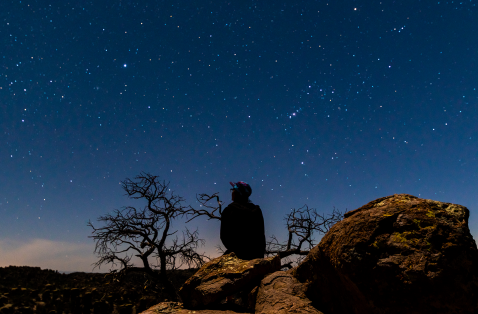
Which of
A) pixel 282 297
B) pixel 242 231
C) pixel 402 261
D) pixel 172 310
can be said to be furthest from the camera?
pixel 242 231

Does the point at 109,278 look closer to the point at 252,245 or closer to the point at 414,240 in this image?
the point at 252,245

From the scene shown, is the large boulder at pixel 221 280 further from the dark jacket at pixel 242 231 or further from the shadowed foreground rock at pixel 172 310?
the dark jacket at pixel 242 231

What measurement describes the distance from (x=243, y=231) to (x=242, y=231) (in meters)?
0.03

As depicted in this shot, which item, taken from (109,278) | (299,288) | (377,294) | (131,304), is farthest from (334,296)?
(131,304)

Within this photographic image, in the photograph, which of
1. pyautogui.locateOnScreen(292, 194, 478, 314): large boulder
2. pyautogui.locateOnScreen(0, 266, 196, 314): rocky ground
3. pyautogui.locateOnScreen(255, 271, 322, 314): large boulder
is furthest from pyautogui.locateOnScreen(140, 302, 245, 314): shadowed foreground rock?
pyautogui.locateOnScreen(0, 266, 196, 314): rocky ground

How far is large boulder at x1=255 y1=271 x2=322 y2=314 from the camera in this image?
333 cm

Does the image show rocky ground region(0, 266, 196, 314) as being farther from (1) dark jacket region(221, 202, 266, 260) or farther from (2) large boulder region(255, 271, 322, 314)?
(2) large boulder region(255, 271, 322, 314)

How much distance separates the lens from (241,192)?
643 cm

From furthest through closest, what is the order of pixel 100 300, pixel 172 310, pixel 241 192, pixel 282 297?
1. pixel 100 300
2. pixel 241 192
3. pixel 172 310
4. pixel 282 297

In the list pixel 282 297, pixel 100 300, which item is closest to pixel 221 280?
pixel 282 297

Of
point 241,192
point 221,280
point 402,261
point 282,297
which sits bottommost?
point 282,297

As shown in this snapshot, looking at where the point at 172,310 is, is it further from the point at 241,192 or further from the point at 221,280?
the point at 241,192

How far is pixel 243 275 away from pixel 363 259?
230 cm

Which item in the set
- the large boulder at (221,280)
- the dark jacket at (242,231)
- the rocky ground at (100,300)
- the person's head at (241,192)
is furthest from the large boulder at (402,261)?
the rocky ground at (100,300)
